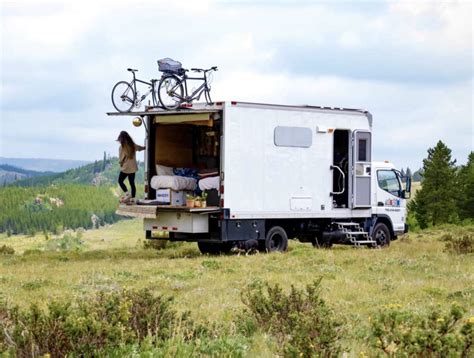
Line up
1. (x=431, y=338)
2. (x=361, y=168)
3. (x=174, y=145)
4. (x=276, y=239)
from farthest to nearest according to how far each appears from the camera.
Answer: (x=361, y=168) → (x=174, y=145) → (x=276, y=239) → (x=431, y=338)

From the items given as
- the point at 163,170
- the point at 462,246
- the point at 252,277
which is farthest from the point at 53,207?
the point at 252,277

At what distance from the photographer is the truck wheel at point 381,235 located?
23.3m

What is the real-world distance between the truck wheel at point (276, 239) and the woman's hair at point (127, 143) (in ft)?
11.8

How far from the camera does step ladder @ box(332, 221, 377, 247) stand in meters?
22.2

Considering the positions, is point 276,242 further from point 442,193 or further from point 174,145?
point 442,193

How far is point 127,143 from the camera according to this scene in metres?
20.8

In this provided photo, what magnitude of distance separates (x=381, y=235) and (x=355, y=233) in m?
1.51

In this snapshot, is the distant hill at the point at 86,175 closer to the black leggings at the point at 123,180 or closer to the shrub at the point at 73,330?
the black leggings at the point at 123,180

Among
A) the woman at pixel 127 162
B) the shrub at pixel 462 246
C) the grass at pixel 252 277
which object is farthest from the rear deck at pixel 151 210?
the shrub at pixel 462 246

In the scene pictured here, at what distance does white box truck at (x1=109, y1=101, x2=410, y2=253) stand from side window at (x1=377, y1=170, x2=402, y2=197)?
26 mm

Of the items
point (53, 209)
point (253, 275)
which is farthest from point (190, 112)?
point (53, 209)

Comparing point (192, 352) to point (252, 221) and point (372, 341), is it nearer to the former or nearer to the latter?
point (372, 341)

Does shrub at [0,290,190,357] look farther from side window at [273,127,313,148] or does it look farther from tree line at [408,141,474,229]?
tree line at [408,141,474,229]

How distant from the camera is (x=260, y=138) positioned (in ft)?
65.1
